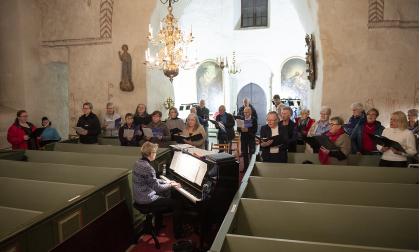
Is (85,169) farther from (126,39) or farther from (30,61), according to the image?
(30,61)

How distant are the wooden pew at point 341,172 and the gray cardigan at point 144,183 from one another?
56.0 inches

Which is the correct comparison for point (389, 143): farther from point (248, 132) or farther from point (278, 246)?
point (248, 132)

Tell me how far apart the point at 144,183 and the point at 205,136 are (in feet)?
7.82

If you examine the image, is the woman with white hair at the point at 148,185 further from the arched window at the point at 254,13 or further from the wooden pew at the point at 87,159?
the arched window at the point at 254,13

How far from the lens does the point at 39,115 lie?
10.5 metres

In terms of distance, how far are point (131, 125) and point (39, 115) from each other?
4.64 meters

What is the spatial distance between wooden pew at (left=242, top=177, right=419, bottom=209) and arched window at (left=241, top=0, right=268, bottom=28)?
12883 millimetres

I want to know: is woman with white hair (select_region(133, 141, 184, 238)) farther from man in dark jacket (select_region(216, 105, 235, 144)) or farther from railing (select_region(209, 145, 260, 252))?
man in dark jacket (select_region(216, 105, 235, 144))

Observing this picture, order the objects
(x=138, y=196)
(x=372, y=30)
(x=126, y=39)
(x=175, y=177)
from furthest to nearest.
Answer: (x=126, y=39), (x=372, y=30), (x=175, y=177), (x=138, y=196)

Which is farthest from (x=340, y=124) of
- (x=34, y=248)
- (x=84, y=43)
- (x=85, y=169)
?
(x=84, y=43)

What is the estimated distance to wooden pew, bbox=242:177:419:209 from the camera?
413cm

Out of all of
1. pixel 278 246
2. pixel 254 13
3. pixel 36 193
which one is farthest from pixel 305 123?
pixel 254 13

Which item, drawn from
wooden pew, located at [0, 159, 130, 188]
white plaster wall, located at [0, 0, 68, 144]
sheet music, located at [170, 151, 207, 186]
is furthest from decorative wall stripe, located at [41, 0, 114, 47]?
sheet music, located at [170, 151, 207, 186]

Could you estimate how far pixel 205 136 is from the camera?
22.6 ft
